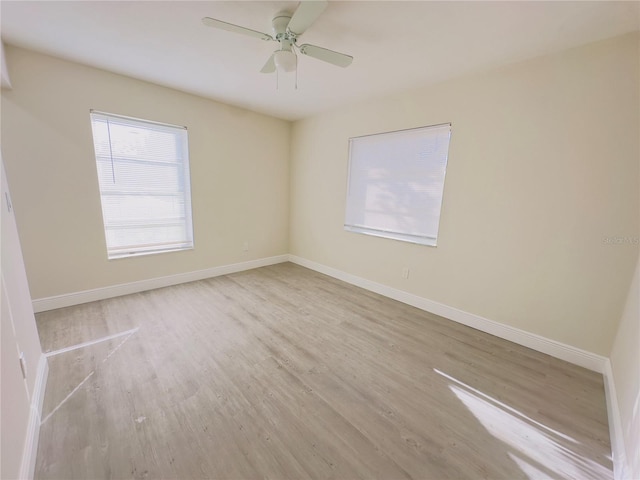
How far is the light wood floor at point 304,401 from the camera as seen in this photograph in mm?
1294

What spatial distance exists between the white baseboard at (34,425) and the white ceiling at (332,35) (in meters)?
→ 2.41

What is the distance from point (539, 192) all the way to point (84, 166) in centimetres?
437

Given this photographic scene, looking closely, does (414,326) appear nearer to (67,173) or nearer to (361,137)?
(361,137)

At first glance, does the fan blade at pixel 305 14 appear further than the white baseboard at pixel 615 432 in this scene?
Yes

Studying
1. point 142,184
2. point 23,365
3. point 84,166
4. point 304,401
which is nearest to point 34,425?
point 23,365

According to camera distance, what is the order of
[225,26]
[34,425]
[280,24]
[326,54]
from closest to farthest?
[34,425] → [225,26] → [280,24] → [326,54]

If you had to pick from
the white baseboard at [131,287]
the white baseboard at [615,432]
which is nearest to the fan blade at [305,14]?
the white baseboard at [615,432]

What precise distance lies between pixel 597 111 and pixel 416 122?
1420 mm

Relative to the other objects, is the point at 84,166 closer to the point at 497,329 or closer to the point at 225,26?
the point at 225,26

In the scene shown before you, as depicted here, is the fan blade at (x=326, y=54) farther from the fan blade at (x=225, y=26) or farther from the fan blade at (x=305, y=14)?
the fan blade at (x=225, y=26)

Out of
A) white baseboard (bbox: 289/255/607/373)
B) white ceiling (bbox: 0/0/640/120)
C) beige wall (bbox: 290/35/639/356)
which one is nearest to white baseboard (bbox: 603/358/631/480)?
white baseboard (bbox: 289/255/607/373)

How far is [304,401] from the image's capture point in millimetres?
1658

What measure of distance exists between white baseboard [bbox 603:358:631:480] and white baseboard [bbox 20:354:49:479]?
2.68m

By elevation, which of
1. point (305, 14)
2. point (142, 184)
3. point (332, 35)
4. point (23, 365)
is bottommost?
point (23, 365)
